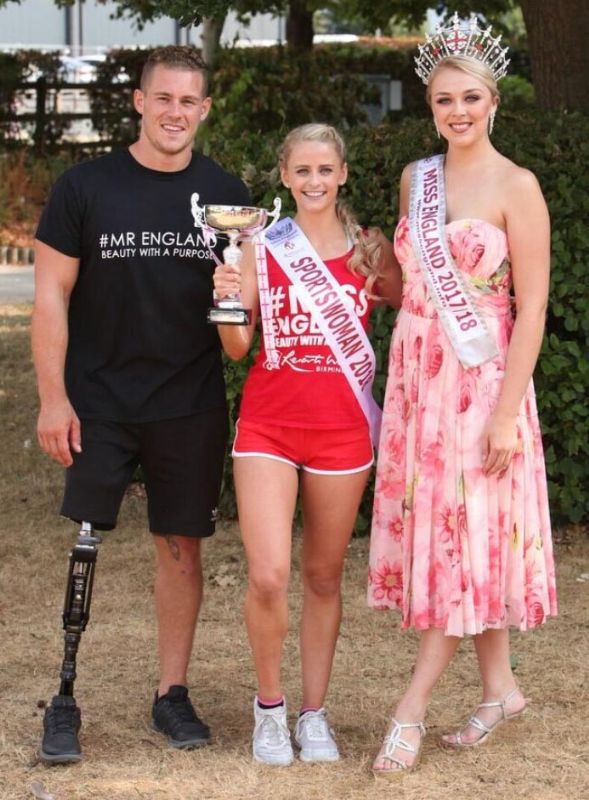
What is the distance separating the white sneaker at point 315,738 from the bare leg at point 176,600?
0.48 metres

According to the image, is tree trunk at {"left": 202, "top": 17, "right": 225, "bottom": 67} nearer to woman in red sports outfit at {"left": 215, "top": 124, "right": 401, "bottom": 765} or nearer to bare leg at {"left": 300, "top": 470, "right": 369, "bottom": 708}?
woman in red sports outfit at {"left": 215, "top": 124, "right": 401, "bottom": 765}

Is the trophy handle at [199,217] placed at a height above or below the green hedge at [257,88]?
below

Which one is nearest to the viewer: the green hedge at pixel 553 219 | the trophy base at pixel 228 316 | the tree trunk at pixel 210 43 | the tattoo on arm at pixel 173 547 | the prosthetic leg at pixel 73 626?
the trophy base at pixel 228 316

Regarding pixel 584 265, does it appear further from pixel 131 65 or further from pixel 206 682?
pixel 131 65

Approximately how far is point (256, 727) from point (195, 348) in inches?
45.2

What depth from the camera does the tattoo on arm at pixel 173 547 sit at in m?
4.58

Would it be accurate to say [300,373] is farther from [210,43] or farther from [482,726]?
[210,43]

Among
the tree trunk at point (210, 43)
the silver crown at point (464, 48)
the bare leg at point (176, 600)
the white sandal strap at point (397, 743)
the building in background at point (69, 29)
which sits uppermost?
the building in background at point (69, 29)

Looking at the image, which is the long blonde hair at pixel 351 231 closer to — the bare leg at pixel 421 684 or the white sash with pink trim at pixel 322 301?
the white sash with pink trim at pixel 322 301

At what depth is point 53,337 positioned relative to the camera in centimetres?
429

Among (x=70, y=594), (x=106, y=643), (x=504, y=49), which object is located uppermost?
(x=504, y=49)

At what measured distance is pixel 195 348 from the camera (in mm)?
4414

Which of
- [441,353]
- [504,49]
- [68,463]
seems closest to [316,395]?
[441,353]

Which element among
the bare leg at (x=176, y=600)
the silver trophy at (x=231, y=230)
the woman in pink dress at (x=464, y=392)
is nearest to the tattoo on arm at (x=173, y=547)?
the bare leg at (x=176, y=600)
